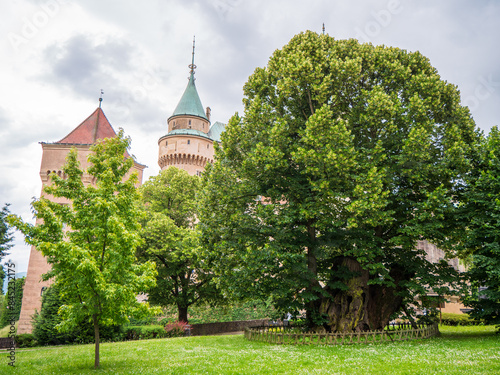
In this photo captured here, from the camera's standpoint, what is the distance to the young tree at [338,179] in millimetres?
18750

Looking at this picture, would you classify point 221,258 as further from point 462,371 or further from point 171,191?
point 171,191

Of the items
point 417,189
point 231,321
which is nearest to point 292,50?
point 417,189

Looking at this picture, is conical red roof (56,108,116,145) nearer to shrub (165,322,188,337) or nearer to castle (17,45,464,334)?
castle (17,45,464,334)

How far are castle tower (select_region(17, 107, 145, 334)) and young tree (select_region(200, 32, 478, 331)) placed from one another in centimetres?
2465

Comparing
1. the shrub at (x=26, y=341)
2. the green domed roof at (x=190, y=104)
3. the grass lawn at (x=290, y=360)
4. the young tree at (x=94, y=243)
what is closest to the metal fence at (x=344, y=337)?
the grass lawn at (x=290, y=360)

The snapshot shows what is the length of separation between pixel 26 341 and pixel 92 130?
108 ft

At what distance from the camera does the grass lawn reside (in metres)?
11.7

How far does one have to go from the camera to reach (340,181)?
18859 mm

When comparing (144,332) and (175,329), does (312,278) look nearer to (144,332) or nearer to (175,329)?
(175,329)

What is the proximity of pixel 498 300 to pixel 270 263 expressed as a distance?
11.0m

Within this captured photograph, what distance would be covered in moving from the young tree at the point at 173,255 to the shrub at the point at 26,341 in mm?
8703

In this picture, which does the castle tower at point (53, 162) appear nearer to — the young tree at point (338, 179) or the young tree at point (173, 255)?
the young tree at point (173, 255)

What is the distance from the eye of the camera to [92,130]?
170 ft

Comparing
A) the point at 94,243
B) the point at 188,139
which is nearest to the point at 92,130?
the point at 188,139
